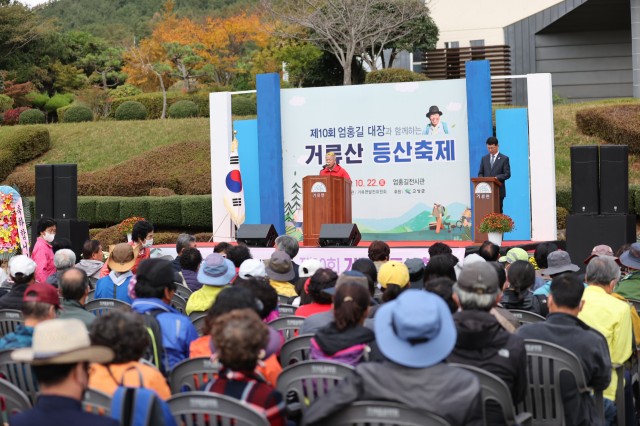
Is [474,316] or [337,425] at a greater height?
[474,316]

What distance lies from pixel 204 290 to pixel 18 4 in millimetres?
36262

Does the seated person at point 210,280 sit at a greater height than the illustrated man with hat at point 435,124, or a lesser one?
lesser

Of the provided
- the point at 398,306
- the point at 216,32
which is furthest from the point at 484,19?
the point at 398,306

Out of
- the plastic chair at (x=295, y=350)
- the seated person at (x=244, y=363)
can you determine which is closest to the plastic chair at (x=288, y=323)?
the plastic chair at (x=295, y=350)

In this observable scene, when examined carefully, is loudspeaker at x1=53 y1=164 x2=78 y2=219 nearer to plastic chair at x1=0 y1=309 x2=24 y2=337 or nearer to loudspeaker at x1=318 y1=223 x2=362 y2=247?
loudspeaker at x1=318 y1=223 x2=362 y2=247

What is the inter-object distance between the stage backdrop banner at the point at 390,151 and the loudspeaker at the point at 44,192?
3.66 m

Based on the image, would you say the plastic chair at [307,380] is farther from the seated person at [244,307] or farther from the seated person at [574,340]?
the seated person at [574,340]

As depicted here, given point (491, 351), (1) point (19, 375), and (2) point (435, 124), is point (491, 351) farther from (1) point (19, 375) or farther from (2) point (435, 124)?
(2) point (435, 124)

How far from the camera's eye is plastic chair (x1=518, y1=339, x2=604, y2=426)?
466 centimetres

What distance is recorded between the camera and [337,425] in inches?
144

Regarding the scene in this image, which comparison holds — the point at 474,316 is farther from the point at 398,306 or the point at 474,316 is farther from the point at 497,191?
the point at 497,191

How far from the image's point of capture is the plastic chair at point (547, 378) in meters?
4.66

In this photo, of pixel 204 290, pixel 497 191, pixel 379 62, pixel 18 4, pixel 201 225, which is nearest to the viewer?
pixel 204 290

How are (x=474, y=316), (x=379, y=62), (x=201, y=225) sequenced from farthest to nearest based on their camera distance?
1. (x=379, y=62)
2. (x=201, y=225)
3. (x=474, y=316)
